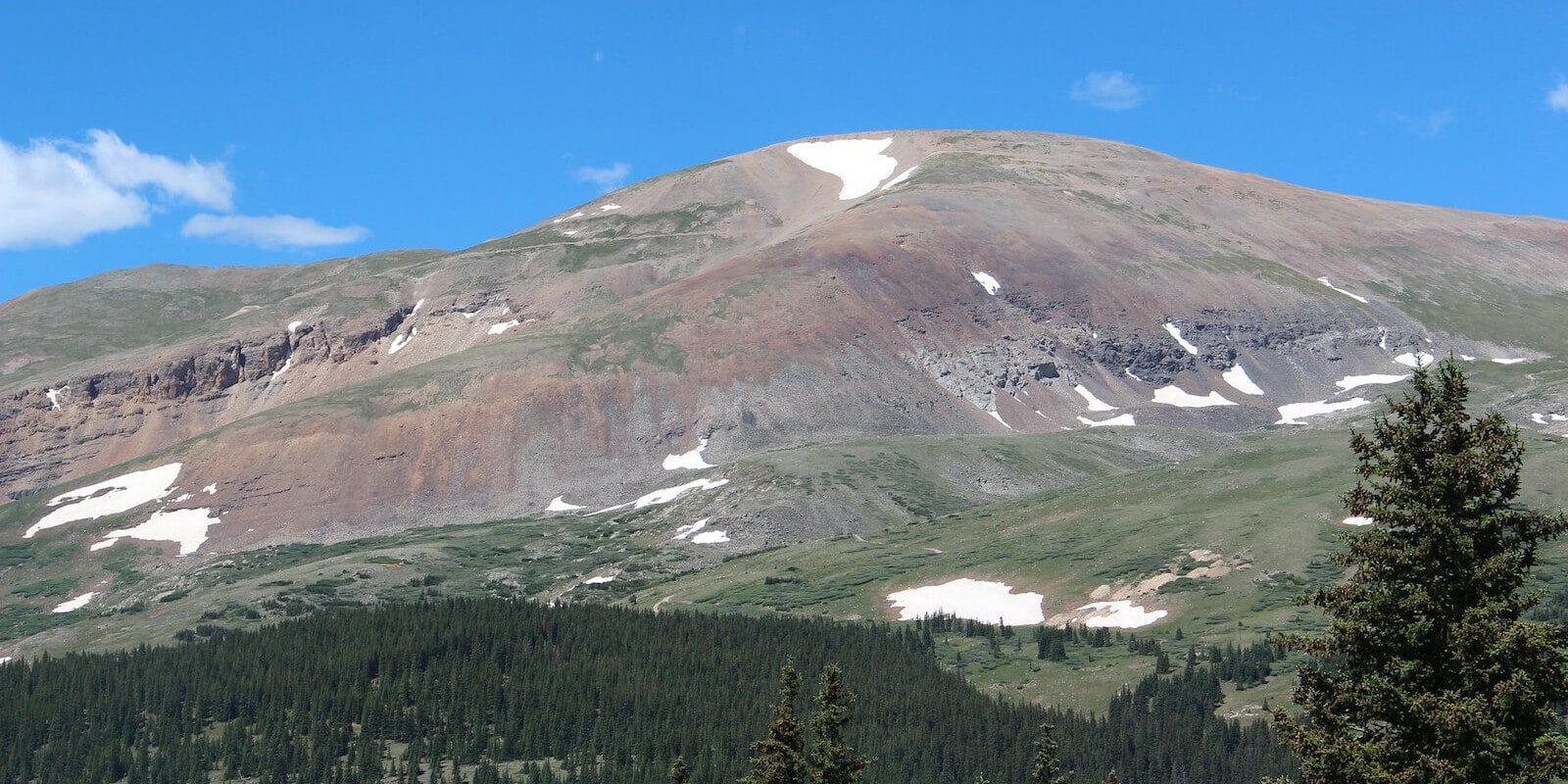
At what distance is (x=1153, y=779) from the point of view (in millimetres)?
97750

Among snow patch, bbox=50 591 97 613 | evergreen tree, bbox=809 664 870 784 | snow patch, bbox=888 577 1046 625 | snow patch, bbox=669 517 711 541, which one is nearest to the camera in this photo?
evergreen tree, bbox=809 664 870 784

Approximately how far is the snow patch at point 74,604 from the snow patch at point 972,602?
98055 mm

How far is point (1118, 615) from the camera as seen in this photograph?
144m

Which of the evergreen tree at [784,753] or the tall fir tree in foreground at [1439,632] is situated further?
the evergreen tree at [784,753]

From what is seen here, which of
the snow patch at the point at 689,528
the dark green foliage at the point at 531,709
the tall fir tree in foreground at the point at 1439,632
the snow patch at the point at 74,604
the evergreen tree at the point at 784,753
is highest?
the tall fir tree in foreground at the point at 1439,632

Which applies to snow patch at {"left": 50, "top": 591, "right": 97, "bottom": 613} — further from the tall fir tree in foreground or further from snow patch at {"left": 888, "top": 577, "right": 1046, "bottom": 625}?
the tall fir tree in foreground

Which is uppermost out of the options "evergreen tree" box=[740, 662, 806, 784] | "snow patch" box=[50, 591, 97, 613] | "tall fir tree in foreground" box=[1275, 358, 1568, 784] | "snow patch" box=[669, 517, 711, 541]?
"tall fir tree in foreground" box=[1275, 358, 1568, 784]

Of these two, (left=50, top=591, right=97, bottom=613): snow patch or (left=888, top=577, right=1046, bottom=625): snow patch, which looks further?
(left=50, top=591, right=97, bottom=613): snow patch

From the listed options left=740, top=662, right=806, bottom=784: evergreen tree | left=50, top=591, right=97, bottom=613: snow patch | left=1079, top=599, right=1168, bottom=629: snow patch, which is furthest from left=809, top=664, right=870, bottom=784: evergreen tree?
left=50, top=591, right=97, bottom=613: snow patch

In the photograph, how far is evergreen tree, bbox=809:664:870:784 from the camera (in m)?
32.8

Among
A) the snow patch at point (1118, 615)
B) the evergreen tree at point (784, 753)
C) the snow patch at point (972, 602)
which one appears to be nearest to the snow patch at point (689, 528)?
the snow patch at point (972, 602)

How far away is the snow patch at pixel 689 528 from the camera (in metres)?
191

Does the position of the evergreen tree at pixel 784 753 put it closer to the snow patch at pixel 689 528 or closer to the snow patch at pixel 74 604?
the snow patch at pixel 689 528

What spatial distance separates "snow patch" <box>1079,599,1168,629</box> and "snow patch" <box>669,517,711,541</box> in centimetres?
5997
